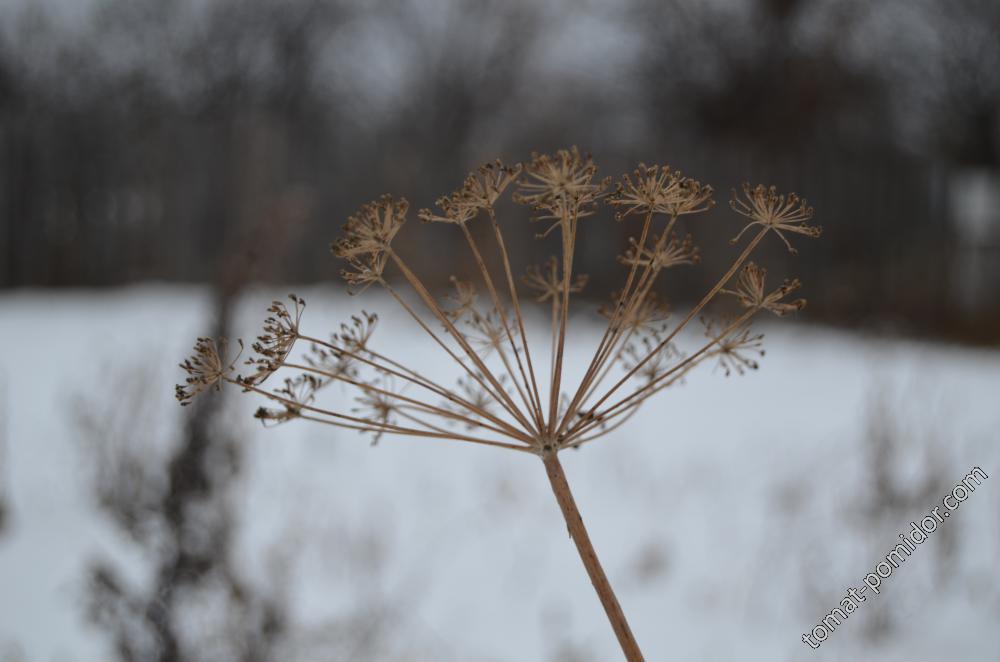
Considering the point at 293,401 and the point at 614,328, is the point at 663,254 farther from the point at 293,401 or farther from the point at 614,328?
the point at 293,401

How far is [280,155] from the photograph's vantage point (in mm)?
8969

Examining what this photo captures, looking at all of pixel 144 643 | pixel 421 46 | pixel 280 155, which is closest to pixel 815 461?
pixel 144 643

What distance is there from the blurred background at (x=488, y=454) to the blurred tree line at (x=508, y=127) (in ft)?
0.17

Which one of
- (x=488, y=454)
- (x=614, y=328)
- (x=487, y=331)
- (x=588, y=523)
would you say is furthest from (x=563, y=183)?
(x=488, y=454)

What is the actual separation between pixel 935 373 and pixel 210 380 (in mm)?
5583

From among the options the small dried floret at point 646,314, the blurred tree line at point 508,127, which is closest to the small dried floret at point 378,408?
the small dried floret at point 646,314

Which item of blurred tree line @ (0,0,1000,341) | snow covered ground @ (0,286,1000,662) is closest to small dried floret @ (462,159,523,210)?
snow covered ground @ (0,286,1000,662)

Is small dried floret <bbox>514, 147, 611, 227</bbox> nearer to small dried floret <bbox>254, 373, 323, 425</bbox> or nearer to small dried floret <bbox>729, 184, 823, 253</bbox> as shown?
small dried floret <bbox>729, 184, 823, 253</bbox>

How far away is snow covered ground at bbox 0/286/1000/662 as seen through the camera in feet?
9.23

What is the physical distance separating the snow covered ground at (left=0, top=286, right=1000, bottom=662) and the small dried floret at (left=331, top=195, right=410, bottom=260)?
2.11 m

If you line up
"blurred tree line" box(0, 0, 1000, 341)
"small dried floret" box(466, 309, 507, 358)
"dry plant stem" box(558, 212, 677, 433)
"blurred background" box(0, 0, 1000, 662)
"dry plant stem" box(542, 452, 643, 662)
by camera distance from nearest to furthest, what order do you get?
"dry plant stem" box(542, 452, 643, 662) → "dry plant stem" box(558, 212, 677, 433) → "small dried floret" box(466, 309, 507, 358) → "blurred background" box(0, 0, 1000, 662) → "blurred tree line" box(0, 0, 1000, 341)

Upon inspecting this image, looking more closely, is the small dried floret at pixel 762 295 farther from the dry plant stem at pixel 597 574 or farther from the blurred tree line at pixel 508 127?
the blurred tree line at pixel 508 127

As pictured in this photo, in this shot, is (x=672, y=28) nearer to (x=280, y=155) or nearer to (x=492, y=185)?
(x=280, y=155)

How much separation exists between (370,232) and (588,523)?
3.24 m
